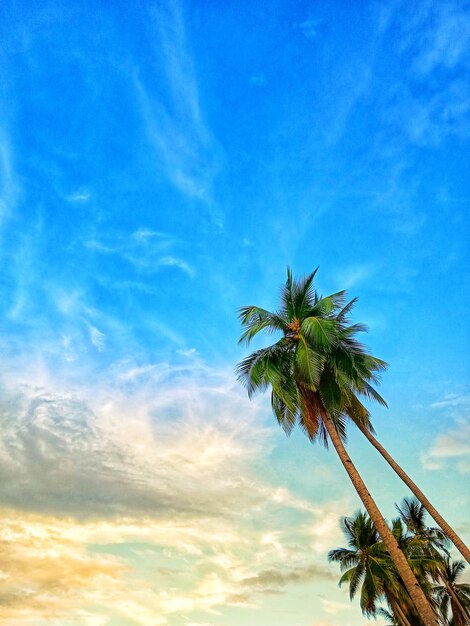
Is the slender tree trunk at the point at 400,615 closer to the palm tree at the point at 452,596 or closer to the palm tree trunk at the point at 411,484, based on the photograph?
the palm tree at the point at 452,596

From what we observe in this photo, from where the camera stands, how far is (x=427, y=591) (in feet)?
125

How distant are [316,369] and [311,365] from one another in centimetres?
29

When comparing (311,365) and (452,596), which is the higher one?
(311,365)

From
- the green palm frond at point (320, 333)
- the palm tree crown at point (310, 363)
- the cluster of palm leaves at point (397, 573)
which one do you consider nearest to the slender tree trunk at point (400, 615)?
the cluster of palm leaves at point (397, 573)

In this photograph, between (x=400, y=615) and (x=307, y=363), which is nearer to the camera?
(x=307, y=363)

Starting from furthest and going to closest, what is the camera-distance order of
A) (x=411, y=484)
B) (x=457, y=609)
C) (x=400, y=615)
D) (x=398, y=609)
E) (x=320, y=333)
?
1. (x=457, y=609)
2. (x=398, y=609)
3. (x=400, y=615)
4. (x=411, y=484)
5. (x=320, y=333)

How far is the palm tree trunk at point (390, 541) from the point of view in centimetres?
1395

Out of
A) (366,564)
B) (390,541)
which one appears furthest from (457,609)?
(390,541)

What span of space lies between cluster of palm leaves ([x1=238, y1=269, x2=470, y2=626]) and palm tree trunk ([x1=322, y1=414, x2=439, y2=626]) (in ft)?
0.21

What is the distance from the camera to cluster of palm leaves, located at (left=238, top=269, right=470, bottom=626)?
1928 cm

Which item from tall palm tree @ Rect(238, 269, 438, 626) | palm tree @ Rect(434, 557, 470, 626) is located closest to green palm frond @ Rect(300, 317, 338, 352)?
tall palm tree @ Rect(238, 269, 438, 626)

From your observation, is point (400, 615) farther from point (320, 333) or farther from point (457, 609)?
point (320, 333)

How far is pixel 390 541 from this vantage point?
1573 cm

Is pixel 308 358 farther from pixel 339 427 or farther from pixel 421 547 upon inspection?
pixel 421 547
